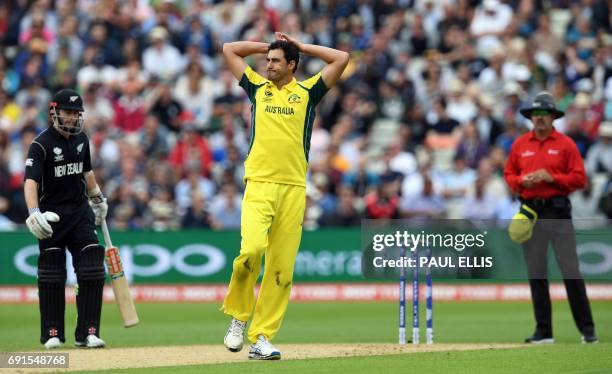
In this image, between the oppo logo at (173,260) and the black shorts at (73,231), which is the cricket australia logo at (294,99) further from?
the oppo logo at (173,260)

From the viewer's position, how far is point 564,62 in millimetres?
22781

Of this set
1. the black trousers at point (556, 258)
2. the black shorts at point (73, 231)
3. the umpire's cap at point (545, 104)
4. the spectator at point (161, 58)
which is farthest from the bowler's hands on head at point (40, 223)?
the spectator at point (161, 58)

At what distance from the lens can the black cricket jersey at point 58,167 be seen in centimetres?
1171

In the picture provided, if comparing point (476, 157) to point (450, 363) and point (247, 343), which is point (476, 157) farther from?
point (450, 363)

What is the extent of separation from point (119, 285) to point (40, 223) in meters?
1.48

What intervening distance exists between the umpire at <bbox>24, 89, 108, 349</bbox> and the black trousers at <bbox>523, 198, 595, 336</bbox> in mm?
4275

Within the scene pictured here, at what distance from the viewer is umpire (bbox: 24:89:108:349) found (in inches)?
465

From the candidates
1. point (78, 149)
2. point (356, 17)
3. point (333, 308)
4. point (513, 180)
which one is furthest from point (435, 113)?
point (78, 149)

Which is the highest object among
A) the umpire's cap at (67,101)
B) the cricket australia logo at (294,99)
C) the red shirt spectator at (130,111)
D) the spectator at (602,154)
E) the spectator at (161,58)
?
the spectator at (161,58)

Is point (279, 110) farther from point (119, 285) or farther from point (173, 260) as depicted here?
point (173, 260)

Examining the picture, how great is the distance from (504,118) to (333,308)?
17.8 feet

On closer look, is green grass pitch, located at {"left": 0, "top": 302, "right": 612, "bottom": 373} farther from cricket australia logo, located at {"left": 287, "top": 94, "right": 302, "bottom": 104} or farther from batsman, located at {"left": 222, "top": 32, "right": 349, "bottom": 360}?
cricket australia logo, located at {"left": 287, "top": 94, "right": 302, "bottom": 104}

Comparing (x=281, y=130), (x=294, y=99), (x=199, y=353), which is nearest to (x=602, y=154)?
(x=199, y=353)

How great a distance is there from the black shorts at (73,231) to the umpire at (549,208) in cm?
422
